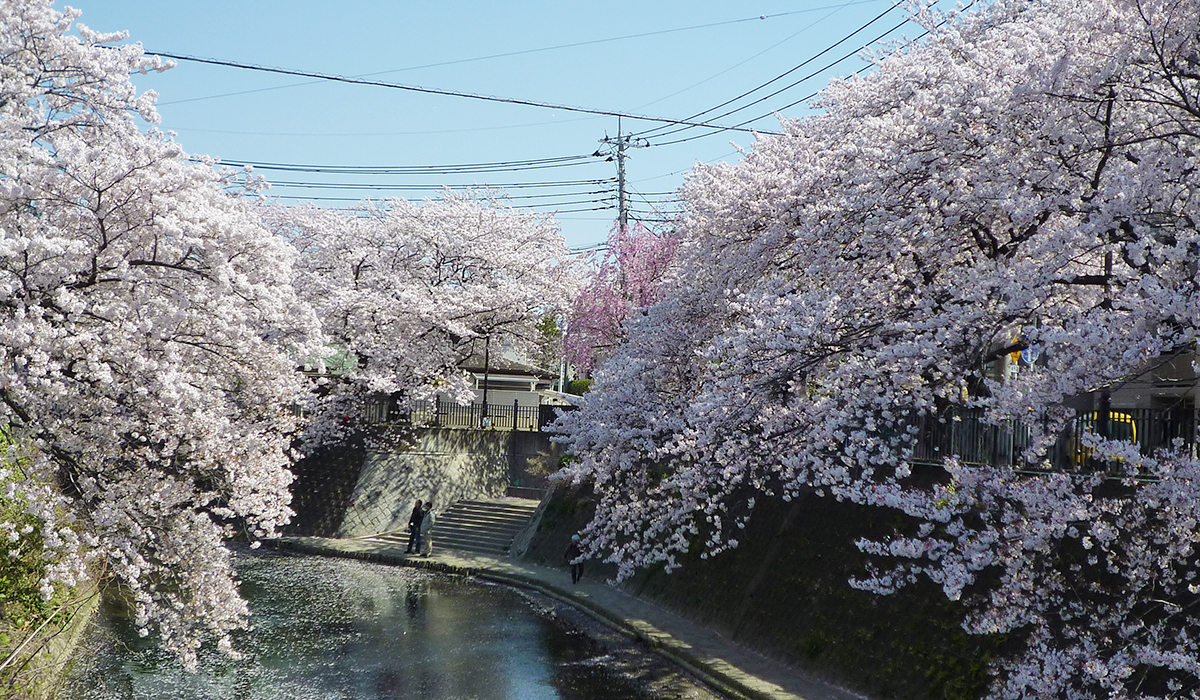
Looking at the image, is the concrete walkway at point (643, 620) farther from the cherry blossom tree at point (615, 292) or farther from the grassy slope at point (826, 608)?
the cherry blossom tree at point (615, 292)

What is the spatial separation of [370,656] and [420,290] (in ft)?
59.9

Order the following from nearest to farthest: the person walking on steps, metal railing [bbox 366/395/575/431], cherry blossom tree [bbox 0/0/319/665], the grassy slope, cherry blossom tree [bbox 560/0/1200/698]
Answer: cherry blossom tree [bbox 560/0/1200/698] < cherry blossom tree [bbox 0/0/319/665] < the grassy slope < the person walking on steps < metal railing [bbox 366/395/575/431]

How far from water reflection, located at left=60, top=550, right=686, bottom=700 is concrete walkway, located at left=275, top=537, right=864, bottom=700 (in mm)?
1085

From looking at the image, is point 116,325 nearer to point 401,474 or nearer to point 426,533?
point 426,533

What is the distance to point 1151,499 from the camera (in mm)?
8703

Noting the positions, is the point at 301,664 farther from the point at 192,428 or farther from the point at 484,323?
the point at 484,323

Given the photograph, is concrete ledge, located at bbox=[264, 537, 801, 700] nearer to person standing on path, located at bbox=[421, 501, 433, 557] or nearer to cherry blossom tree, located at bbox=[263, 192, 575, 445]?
person standing on path, located at bbox=[421, 501, 433, 557]

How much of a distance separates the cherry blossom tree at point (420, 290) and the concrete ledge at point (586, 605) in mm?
4825

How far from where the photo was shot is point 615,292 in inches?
1296

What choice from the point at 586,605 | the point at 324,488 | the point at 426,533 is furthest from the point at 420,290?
the point at 586,605

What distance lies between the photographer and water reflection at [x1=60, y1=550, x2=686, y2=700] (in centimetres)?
1500

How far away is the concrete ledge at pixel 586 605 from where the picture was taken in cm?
1487

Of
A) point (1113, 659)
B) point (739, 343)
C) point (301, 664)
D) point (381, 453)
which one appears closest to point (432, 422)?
point (381, 453)

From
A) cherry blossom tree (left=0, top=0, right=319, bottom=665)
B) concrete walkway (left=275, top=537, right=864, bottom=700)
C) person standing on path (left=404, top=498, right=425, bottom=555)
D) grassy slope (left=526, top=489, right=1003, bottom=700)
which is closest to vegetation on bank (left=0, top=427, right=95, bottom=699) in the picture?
cherry blossom tree (left=0, top=0, right=319, bottom=665)
